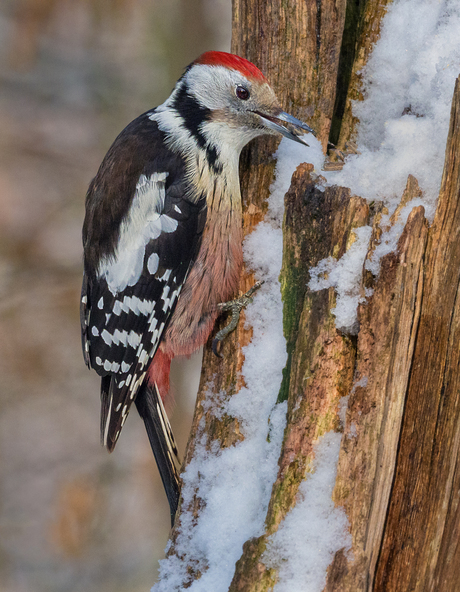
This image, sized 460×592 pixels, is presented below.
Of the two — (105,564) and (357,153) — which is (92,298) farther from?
(105,564)

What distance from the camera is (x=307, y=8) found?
1.87 m

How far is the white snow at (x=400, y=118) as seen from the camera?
1.51 metres

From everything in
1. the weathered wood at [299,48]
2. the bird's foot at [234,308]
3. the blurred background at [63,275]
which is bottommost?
the bird's foot at [234,308]

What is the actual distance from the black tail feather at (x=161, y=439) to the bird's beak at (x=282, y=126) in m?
1.11

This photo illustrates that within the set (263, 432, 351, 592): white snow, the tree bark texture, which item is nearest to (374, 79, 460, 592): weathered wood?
the tree bark texture

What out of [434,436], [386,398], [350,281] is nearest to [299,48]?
→ [350,281]

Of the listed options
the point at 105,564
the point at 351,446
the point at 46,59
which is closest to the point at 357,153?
the point at 351,446

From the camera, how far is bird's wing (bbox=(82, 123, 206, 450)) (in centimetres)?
196

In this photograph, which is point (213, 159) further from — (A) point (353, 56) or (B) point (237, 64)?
(A) point (353, 56)

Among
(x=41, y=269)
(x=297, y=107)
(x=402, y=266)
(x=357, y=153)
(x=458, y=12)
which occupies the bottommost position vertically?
(x=402, y=266)

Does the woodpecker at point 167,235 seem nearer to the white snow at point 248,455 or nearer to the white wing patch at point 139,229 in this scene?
the white wing patch at point 139,229

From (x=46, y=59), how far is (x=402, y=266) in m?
3.90

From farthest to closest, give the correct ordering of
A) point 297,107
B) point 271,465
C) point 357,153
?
point 297,107 → point 357,153 → point 271,465

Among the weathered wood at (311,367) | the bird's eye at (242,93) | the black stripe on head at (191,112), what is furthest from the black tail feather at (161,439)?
the bird's eye at (242,93)
